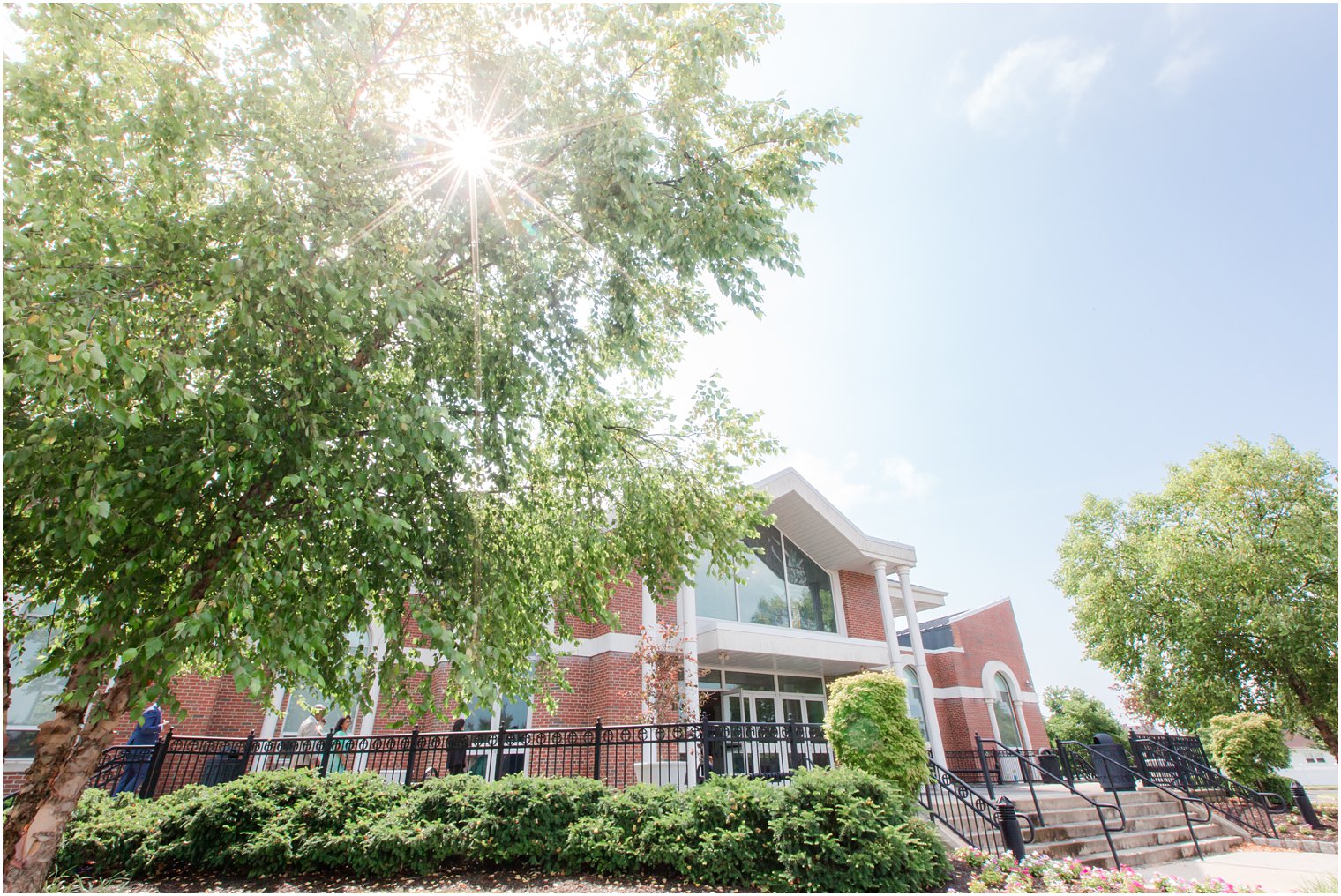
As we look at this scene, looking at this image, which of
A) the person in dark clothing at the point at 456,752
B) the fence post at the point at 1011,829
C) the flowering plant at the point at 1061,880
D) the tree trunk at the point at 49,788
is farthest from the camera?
the person in dark clothing at the point at 456,752

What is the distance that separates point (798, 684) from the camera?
680 inches

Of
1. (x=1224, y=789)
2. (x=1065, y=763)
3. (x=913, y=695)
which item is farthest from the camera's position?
(x=913, y=695)

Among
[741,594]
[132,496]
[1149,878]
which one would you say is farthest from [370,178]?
[741,594]

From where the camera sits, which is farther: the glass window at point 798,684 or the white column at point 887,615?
the glass window at point 798,684

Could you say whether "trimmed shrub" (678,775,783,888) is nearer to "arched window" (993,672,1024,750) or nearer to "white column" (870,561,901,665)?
"white column" (870,561,901,665)

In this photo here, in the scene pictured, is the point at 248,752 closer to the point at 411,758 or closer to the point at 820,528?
the point at 411,758

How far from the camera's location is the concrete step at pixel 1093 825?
8.90m

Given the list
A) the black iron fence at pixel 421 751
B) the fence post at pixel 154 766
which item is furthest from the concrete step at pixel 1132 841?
the fence post at pixel 154 766

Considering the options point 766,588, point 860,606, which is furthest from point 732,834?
point 860,606

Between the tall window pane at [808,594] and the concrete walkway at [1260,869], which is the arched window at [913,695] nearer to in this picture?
the tall window pane at [808,594]

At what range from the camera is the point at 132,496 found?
391 cm

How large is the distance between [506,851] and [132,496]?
562 centimetres

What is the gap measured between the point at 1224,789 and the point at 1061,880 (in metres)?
10.4

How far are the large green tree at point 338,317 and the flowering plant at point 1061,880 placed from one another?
4598 millimetres
